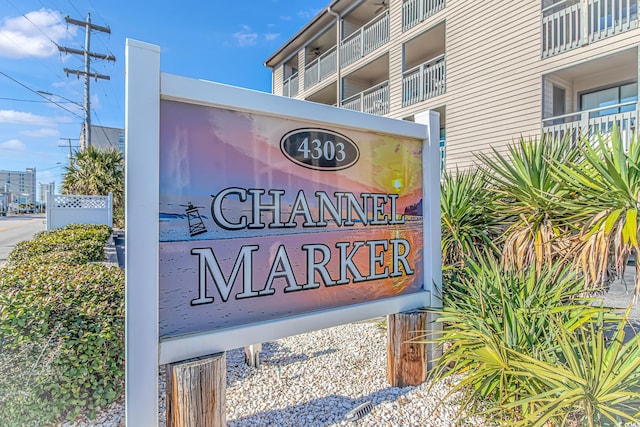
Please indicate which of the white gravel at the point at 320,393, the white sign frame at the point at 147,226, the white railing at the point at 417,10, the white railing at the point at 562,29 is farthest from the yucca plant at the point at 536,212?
the white railing at the point at 417,10

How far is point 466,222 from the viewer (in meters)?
4.20

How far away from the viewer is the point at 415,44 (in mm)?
11984

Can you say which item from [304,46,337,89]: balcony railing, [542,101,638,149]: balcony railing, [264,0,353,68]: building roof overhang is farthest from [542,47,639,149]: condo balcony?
[304,46,337,89]: balcony railing

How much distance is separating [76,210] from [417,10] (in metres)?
13.9

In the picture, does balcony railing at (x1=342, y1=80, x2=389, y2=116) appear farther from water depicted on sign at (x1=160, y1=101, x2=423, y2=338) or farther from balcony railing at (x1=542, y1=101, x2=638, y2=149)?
water depicted on sign at (x1=160, y1=101, x2=423, y2=338)

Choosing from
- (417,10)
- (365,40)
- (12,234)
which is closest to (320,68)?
(365,40)

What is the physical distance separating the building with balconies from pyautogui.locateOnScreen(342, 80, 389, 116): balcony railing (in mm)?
41

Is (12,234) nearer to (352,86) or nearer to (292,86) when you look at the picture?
(292,86)

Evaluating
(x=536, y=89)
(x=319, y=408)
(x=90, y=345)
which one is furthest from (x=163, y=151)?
(x=536, y=89)

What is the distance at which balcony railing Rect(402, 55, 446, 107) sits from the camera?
10828 mm

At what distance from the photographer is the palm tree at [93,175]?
15.9 metres

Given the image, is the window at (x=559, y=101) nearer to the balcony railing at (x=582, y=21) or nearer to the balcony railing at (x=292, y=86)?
the balcony railing at (x=582, y=21)

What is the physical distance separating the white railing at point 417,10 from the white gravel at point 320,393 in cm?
1089

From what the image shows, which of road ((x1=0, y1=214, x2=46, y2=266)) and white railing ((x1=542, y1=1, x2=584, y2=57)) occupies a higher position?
white railing ((x1=542, y1=1, x2=584, y2=57))
